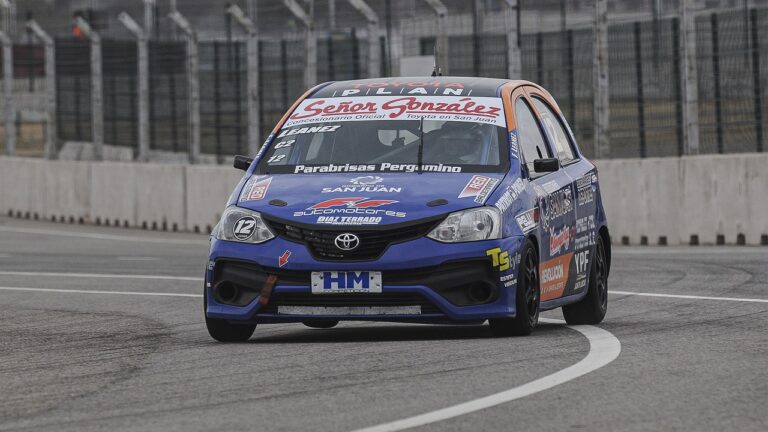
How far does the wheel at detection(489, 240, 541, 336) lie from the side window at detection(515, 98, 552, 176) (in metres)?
0.78

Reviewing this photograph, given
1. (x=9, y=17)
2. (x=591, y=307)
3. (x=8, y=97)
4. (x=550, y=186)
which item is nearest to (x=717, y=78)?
(x=591, y=307)

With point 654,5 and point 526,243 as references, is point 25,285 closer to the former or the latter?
point 526,243

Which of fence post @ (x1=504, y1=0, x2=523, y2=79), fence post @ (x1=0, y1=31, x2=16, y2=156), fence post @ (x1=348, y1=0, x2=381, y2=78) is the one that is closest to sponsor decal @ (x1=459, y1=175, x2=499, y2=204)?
fence post @ (x1=504, y1=0, x2=523, y2=79)

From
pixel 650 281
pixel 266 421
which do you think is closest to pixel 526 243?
pixel 266 421

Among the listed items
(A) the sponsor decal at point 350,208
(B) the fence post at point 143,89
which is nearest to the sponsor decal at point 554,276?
(A) the sponsor decal at point 350,208

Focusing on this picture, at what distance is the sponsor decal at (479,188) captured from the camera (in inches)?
426

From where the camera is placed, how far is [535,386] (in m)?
8.50

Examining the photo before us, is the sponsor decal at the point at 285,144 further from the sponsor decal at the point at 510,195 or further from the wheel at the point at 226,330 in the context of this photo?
the sponsor decal at the point at 510,195

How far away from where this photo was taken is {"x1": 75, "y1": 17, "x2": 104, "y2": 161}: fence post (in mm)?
33406

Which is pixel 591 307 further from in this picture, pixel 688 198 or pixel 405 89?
pixel 688 198

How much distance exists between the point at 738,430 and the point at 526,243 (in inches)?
150

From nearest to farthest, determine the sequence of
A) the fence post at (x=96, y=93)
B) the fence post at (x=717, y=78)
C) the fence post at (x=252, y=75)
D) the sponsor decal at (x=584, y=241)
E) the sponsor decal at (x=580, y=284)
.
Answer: the sponsor decal at (x=580, y=284) < the sponsor decal at (x=584, y=241) < the fence post at (x=717, y=78) < the fence post at (x=252, y=75) < the fence post at (x=96, y=93)

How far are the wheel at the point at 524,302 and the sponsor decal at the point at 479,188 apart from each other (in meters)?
0.37

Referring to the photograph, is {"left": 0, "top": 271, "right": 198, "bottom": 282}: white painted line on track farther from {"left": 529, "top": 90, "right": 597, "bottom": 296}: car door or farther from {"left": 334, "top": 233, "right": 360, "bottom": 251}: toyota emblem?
{"left": 334, "top": 233, "right": 360, "bottom": 251}: toyota emblem
